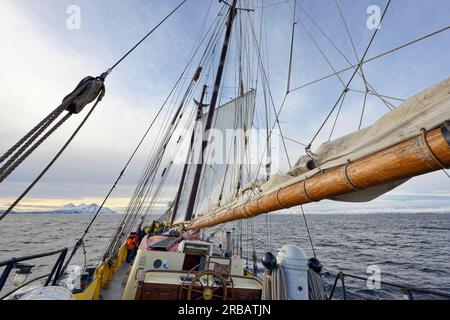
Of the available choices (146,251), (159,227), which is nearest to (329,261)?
(159,227)

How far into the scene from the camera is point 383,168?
5.71 feet

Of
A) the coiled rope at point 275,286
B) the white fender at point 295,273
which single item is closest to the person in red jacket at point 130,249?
the coiled rope at point 275,286

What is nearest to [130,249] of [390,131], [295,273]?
[295,273]

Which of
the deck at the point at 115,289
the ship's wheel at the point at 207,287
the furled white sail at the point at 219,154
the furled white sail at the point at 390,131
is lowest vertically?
the deck at the point at 115,289

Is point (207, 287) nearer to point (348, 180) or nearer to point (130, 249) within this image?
point (348, 180)

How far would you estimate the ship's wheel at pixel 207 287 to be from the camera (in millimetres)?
3746

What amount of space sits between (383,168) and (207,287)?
137 inches

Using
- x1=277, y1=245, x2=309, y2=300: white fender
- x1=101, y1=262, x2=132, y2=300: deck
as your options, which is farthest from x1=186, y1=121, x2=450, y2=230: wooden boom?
x1=101, y1=262, x2=132, y2=300: deck

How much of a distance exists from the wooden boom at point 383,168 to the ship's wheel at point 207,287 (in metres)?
2.03

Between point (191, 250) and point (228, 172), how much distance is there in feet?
24.3

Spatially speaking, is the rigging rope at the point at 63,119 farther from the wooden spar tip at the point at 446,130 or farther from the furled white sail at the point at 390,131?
the wooden spar tip at the point at 446,130

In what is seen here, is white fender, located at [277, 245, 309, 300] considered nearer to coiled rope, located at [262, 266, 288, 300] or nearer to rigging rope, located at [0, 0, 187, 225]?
coiled rope, located at [262, 266, 288, 300]
